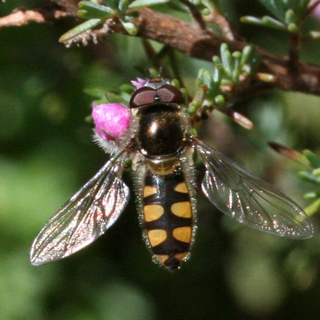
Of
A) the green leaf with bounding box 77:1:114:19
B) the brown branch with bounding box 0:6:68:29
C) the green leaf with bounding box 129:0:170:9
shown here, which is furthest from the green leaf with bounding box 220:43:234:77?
the brown branch with bounding box 0:6:68:29

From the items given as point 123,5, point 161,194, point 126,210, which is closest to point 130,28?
point 123,5

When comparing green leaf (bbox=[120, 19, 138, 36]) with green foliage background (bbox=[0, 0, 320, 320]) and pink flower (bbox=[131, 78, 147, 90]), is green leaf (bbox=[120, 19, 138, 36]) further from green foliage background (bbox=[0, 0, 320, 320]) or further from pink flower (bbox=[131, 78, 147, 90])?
green foliage background (bbox=[0, 0, 320, 320])

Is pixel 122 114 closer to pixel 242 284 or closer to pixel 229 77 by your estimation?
pixel 229 77

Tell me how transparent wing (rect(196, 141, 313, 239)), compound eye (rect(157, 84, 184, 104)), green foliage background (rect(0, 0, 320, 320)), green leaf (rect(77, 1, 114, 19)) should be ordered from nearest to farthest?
green leaf (rect(77, 1, 114, 19)), transparent wing (rect(196, 141, 313, 239)), compound eye (rect(157, 84, 184, 104)), green foliage background (rect(0, 0, 320, 320))

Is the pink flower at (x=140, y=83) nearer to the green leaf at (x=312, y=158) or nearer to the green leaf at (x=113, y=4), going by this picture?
the green leaf at (x=113, y=4)

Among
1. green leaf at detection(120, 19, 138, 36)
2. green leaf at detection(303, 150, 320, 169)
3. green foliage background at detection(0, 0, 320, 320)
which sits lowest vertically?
green foliage background at detection(0, 0, 320, 320)

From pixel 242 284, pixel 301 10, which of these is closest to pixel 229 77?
pixel 301 10

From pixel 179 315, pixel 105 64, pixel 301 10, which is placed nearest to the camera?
pixel 301 10

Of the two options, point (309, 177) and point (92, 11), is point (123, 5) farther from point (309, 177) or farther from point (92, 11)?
point (309, 177)
